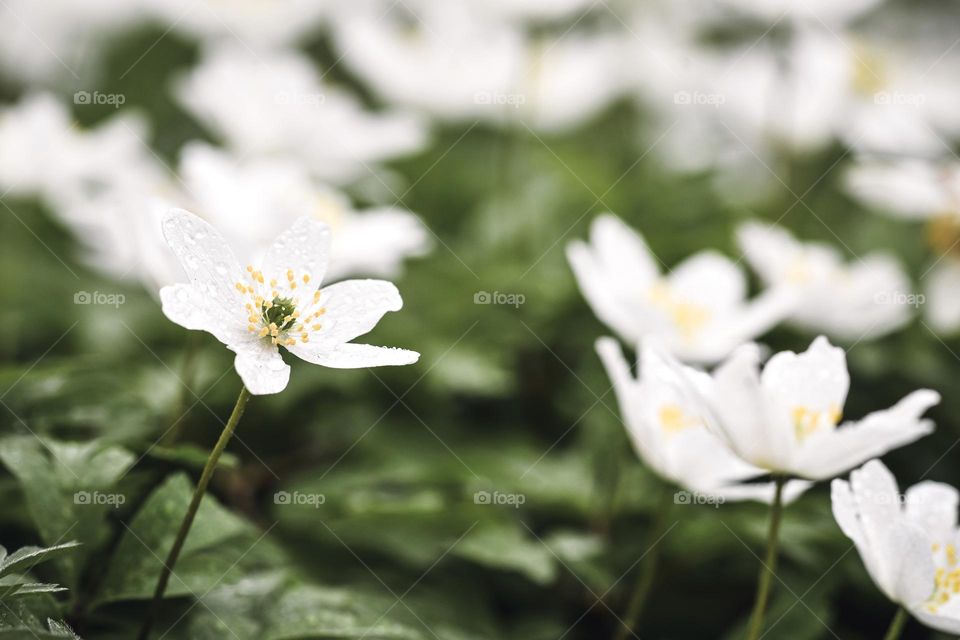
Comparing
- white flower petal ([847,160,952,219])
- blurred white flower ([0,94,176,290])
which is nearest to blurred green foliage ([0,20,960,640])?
blurred white flower ([0,94,176,290])

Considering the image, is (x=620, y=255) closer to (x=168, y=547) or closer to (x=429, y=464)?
(x=429, y=464)

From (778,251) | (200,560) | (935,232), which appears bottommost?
(935,232)

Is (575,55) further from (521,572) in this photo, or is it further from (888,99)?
(521,572)

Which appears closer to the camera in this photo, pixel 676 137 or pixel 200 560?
pixel 200 560

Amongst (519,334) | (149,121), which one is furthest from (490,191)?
(149,121)

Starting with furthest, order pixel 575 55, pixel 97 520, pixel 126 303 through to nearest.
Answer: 1. pixel 575 55
2. pixel 126 303
3. pixel 97 520

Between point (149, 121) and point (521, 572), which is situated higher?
point (149, 121)
